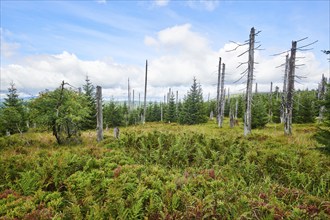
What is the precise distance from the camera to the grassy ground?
5.04m

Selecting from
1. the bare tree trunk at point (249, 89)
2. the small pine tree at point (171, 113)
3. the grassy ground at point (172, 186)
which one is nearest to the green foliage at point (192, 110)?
the small pine tree at point (171, 113)

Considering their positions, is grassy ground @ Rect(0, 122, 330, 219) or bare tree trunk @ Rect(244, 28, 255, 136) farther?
bare tree trunk @ Rect(244, 28, 255, 136)

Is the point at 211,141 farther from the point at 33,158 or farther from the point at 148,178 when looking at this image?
the point at 33,158

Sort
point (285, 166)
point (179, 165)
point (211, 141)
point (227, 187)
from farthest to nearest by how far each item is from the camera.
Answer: point (211, 141)
point (179, 165)
point (285, 166)
point (227, 187)

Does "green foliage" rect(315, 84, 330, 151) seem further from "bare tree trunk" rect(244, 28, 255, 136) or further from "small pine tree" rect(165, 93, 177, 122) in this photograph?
"small pine tree" rect(165, 93, 177, 122)

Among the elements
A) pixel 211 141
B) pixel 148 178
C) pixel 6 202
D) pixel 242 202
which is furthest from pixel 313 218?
pixel 6 202

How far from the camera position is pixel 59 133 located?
42.8 feet

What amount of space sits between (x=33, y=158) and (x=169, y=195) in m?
6.39

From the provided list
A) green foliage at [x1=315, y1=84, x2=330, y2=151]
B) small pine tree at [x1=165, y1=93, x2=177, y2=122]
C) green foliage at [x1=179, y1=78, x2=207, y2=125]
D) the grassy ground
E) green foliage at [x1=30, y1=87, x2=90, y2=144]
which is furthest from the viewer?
small pine tree at [x1=165, y1=93, x2=177, y2=122]

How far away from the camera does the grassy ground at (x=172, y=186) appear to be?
5.04m

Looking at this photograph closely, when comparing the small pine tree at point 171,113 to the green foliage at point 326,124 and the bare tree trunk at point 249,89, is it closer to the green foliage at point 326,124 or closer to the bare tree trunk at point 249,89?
the bare tree trunk at point 249,89

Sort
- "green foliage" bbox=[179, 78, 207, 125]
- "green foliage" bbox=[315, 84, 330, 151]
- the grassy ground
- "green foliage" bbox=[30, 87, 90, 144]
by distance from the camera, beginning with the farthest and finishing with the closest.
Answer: "green foliage" bbox=[179, 78, 207, 125]
"green foliage" bbox=[30, 87, 90, 144]
"green foliage" bbox=[315, 84, 330, 151]
the grassy ground

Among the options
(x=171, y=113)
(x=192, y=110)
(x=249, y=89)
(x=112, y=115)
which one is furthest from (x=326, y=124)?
(x=171, y=113)

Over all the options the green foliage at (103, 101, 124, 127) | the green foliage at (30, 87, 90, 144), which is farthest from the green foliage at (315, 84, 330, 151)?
the green foliage at (103, 101, 124, 127)
